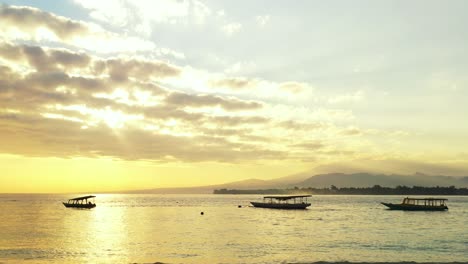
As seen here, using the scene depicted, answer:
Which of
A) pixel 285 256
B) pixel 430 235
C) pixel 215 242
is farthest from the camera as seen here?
pixel 430 235

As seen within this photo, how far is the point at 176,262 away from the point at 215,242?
17537 mm

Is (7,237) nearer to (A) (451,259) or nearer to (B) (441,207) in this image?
(A) (451,259)

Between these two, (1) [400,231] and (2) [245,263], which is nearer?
(2) [245,263]

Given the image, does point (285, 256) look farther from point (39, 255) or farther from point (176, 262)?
point (39, 255)

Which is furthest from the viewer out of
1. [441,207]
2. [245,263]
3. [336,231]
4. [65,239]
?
[441,207]

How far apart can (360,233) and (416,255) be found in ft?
83.1

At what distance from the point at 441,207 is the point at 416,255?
10980 centimetres

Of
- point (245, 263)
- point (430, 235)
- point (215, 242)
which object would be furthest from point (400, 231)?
point (245, 263)

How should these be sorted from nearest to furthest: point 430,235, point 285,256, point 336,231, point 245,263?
point 245,263 → point 285,256 → point 430,235 → point 336,231

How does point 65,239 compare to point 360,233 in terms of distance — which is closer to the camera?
point 65,239

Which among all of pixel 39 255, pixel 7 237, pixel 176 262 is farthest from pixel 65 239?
pixel 176 262

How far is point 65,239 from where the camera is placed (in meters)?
69.1

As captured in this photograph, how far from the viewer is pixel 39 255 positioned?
51.5 meters

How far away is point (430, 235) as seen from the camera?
74812 mm
